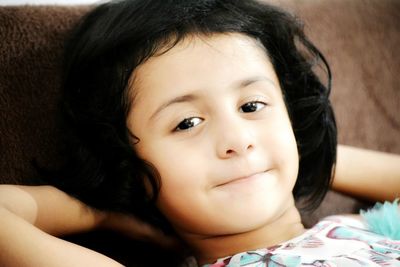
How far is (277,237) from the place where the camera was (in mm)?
903

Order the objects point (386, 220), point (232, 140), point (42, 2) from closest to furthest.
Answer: point (232, 140)
point (386, 220)
point (42, 2)

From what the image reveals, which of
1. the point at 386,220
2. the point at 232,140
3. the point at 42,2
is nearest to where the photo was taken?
the point at 232,140

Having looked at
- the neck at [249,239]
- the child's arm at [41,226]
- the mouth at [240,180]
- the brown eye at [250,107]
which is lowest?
the neck at [249,239]

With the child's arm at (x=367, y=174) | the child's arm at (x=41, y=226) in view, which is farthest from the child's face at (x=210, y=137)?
the child's arm at (x=367, y=174)

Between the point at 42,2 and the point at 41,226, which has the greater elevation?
the point at 42,2

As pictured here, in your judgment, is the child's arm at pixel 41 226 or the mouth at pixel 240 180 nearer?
the child's arm at pixel 41 226

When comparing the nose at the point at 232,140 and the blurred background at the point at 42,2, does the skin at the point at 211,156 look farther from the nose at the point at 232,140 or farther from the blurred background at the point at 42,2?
the blurred background at the point at 42,2

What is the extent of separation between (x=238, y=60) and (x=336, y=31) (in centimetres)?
51

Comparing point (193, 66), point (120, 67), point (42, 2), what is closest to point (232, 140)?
point (193, 66)

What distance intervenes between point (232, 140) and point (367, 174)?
0.45m

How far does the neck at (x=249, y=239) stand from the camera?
2.89ft

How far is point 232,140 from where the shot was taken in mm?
782

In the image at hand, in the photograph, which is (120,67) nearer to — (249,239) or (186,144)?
(186,144)

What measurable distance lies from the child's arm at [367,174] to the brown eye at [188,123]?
0.44 meters
